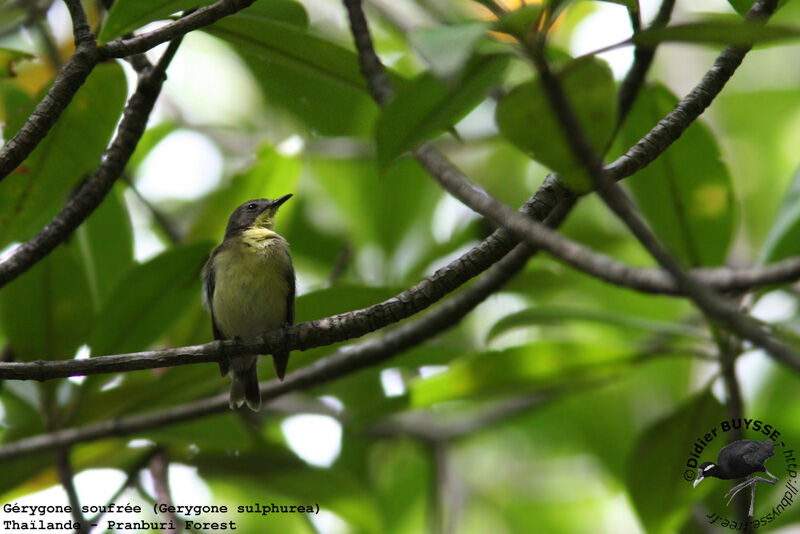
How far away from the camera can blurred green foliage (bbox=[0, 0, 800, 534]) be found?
3100 mm

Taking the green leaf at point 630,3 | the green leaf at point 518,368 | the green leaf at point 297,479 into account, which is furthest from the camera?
the green leaf at point 297,479

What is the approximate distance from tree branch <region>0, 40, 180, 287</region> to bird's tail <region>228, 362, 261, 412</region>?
1.04 m

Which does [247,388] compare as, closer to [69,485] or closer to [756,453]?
[69,485]

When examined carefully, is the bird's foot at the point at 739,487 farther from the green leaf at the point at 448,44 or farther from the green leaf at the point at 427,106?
the green leaf at the point at 448,44

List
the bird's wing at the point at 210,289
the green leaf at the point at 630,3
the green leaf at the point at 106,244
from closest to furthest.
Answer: the green leaf at the point at 630,3 < the green leaf at the point at 106,244 < the bird's wing at the point at 210,289

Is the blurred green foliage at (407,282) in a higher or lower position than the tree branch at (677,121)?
higher

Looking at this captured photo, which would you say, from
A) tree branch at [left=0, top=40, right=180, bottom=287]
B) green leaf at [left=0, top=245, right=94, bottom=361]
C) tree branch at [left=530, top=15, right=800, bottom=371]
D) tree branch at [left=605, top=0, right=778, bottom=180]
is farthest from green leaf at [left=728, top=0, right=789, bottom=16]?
green leaf at [left=0, top=245, right=94, bottom=361]

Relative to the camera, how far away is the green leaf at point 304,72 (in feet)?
9.71

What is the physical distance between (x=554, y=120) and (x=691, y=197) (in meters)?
2.01

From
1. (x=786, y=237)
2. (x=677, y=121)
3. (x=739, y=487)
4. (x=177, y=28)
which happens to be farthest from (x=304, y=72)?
(x=739, y=487)

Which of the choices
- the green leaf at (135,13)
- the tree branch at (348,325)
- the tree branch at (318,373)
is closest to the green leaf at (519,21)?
the tree branch at (348,325)

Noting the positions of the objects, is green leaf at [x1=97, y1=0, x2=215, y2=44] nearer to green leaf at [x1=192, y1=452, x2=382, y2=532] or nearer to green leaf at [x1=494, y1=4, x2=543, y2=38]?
green leaf at [x1=494, y1=4, x2=543, y2=38]

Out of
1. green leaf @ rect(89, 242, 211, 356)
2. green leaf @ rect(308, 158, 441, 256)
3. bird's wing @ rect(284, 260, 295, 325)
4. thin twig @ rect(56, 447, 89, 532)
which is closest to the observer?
thin twig @ rect(56, 447, 89, 532)

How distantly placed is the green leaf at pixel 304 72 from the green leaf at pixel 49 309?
3.86 feet
